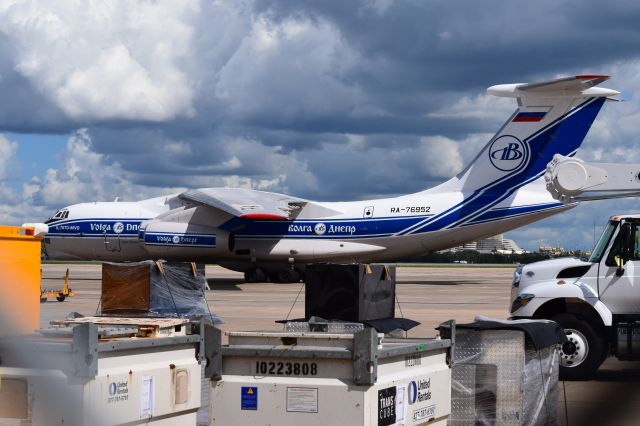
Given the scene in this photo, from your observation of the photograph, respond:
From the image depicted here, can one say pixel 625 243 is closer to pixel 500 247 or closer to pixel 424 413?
pixel 424 413

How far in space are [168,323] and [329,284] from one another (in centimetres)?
472

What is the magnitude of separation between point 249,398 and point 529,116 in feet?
93.7

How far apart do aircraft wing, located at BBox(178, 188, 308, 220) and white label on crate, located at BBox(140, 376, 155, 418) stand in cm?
2989

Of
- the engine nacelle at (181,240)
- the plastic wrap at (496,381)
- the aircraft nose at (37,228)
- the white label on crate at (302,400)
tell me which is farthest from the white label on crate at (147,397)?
the engine nacelle at (181,240)

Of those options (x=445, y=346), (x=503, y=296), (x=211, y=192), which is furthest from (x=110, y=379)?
(x=211, y=192)

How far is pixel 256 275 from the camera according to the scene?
41.0 meters

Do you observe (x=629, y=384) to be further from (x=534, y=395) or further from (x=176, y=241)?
(x=176, y=241)

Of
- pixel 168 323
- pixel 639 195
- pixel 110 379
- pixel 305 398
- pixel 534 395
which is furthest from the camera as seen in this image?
pixel 639 195

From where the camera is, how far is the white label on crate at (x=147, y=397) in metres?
6.29

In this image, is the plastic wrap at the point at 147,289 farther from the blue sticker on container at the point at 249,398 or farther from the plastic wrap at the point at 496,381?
the blue sticker on container at the point at 249,398

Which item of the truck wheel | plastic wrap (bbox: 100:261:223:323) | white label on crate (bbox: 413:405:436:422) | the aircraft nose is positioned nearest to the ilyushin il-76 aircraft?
plastic wrap (bbox: 100:261:223:323)

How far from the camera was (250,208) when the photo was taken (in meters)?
37.1

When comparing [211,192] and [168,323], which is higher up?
[211,192]

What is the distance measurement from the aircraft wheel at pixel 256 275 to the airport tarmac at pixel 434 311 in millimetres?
390
